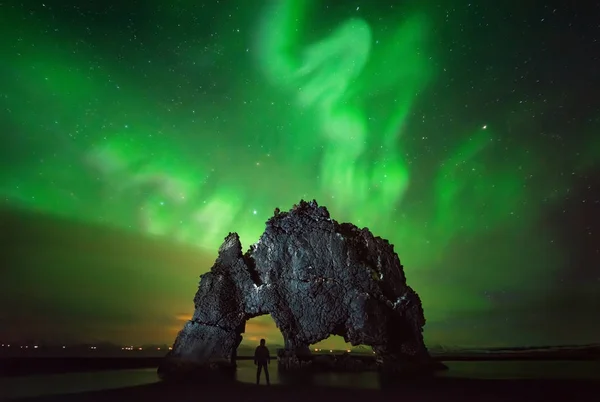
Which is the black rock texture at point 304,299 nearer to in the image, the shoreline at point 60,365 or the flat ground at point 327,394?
the shoreline at point 60,365

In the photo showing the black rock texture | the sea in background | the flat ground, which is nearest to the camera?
the flat ground

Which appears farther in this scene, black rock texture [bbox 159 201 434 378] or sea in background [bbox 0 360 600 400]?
black rock texture [bbox 159 201 434 378]

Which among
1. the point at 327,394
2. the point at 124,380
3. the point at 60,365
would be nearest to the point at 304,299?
the point at 124,380

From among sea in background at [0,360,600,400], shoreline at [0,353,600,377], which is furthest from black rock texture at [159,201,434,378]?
shoreline at [0,353,600,377]

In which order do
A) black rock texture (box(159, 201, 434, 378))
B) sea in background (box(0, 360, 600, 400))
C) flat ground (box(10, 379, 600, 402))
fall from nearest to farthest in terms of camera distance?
flat ground (box(10, 379, 600, 402)) → sea in background (box(0, 360, 600, 400)) → black rock texture (box(159, 201, 434, 378))

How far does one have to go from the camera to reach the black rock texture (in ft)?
127

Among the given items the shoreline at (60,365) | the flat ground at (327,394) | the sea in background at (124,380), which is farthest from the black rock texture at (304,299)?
the flat ground at (327,394)

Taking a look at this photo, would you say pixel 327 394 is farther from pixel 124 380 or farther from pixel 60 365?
pixel 60 365

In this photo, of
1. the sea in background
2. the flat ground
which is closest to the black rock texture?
the sea in background

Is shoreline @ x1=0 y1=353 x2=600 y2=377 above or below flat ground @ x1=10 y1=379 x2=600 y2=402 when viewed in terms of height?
above

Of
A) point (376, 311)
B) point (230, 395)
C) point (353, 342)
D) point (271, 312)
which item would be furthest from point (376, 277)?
point (230, 395)

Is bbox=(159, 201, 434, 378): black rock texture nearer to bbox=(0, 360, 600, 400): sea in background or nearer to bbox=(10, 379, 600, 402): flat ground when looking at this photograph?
bbox=(0, 360, 600, 400): sea in background

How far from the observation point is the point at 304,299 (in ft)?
131

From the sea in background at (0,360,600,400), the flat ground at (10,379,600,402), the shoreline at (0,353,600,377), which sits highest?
the shoreline at (0,353,600,377)
